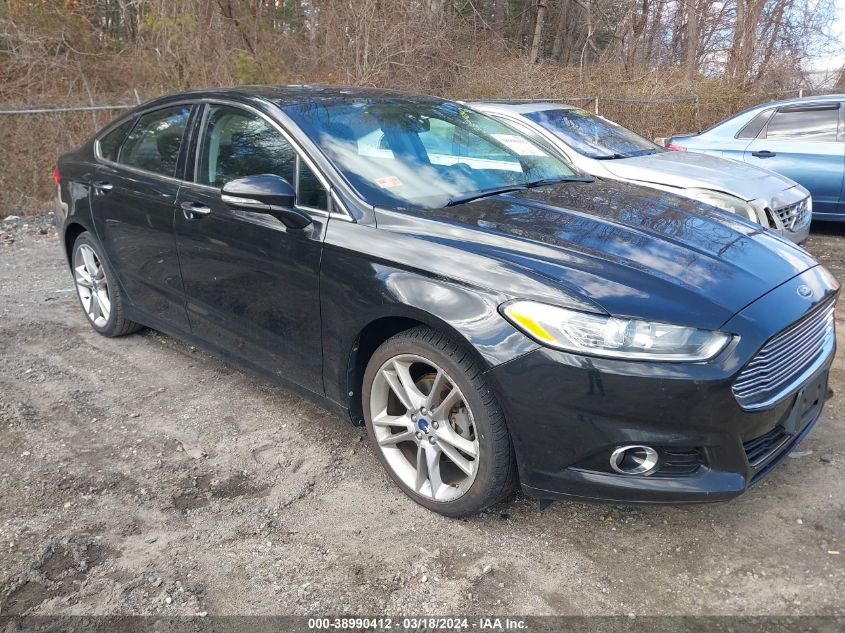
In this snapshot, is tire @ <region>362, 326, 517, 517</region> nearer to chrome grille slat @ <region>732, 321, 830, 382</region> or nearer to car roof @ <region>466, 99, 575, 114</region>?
chrome grille slat @ <region>732, 321, 830, 382</region>

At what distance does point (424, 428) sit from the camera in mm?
2791

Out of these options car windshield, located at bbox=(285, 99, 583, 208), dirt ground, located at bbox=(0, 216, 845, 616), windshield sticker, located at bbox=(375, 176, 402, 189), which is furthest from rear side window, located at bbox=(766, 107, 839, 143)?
windshield sticker, located at bbox=(375, 176, 402, 189)

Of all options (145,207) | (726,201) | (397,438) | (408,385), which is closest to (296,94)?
(145,207)

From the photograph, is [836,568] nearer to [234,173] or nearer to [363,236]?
[363,236]

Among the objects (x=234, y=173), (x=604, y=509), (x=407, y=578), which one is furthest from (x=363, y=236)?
(x=604, y=509)

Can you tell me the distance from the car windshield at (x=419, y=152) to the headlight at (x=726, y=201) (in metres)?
2.29

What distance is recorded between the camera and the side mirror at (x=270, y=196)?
2.94 metres

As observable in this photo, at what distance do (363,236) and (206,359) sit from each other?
2.13 metres

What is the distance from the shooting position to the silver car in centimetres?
570

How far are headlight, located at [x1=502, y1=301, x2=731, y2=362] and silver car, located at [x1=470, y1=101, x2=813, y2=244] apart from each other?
3539mm

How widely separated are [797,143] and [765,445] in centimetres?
642

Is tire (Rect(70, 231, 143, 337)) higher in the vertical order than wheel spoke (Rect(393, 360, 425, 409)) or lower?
lower

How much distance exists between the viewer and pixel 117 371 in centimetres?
432

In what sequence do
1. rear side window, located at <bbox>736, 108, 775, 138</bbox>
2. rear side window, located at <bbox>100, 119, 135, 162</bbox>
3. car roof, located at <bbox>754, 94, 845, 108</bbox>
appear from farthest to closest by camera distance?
1. rear side window, located at <bbox>736, 108, 775, 138</bbox>
2. car roof, located at <bbox>754, 94, 845, 108</bbox>
3. rear side window, located at <bbox>100, 119, 135, 162</bbox>
